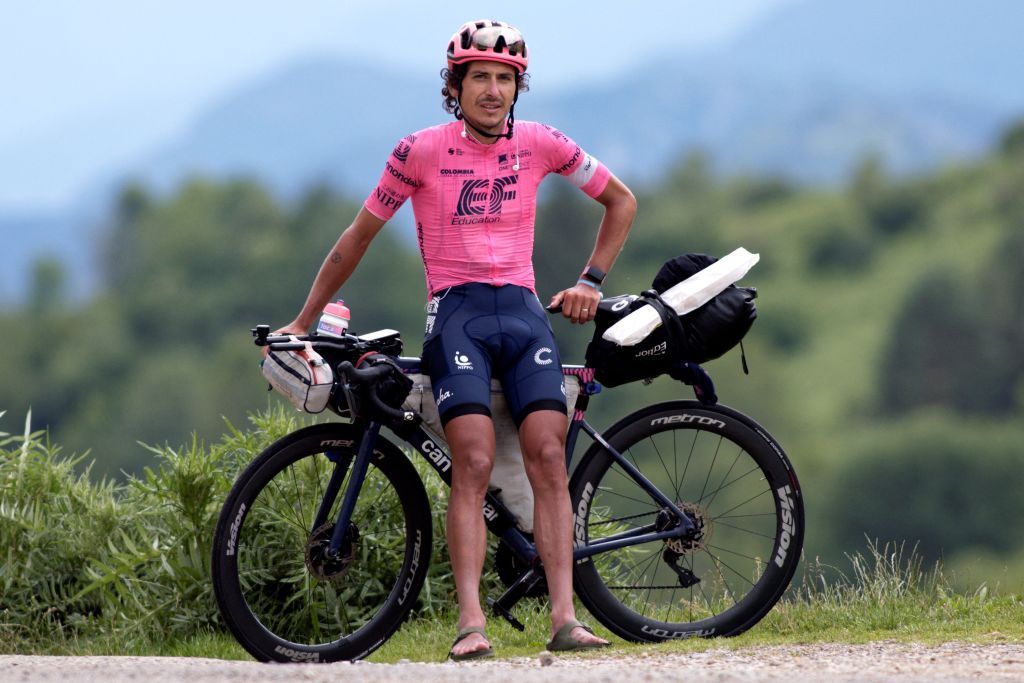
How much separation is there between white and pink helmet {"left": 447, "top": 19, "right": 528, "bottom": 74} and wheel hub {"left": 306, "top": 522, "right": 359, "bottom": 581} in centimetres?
177

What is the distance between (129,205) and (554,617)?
526ft

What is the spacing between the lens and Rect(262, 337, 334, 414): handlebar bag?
5.56 meters

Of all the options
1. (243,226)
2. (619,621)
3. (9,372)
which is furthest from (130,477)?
(243,226)

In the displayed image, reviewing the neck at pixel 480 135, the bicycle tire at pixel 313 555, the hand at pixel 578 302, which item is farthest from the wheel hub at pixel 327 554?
the neck at pixel 480 135

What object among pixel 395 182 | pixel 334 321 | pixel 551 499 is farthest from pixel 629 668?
pixel 395 182

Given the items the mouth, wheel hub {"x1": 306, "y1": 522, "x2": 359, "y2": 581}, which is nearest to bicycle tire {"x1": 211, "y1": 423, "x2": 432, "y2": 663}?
wheel hub {"x1": 306, "y1": 522, "x2": 359, "y2": 581}

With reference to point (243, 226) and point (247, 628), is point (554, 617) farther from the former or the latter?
point (243, 226)

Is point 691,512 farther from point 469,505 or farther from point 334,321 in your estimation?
point 334,321

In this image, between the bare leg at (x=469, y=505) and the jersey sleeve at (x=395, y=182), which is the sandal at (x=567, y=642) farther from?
the jersey sleeve at (x=395, y=182)

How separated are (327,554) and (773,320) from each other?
123558mm

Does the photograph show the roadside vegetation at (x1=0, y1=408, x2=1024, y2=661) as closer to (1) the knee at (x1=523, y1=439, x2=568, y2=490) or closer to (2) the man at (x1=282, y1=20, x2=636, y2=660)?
(2) the man at (x1=282, y1=20, x2=636, y2=660)

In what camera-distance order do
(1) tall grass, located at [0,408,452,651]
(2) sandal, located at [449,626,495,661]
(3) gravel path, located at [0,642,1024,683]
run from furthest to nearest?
(1) tall grass, located at [0,408,452,651]
(2) sandal, located at [449,626,495,661]
(3) gravel path, located at [0,642,1024,683]

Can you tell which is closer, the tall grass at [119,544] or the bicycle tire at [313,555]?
the bicycle tire at [313,555]

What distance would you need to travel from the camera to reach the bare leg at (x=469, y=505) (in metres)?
5.55
